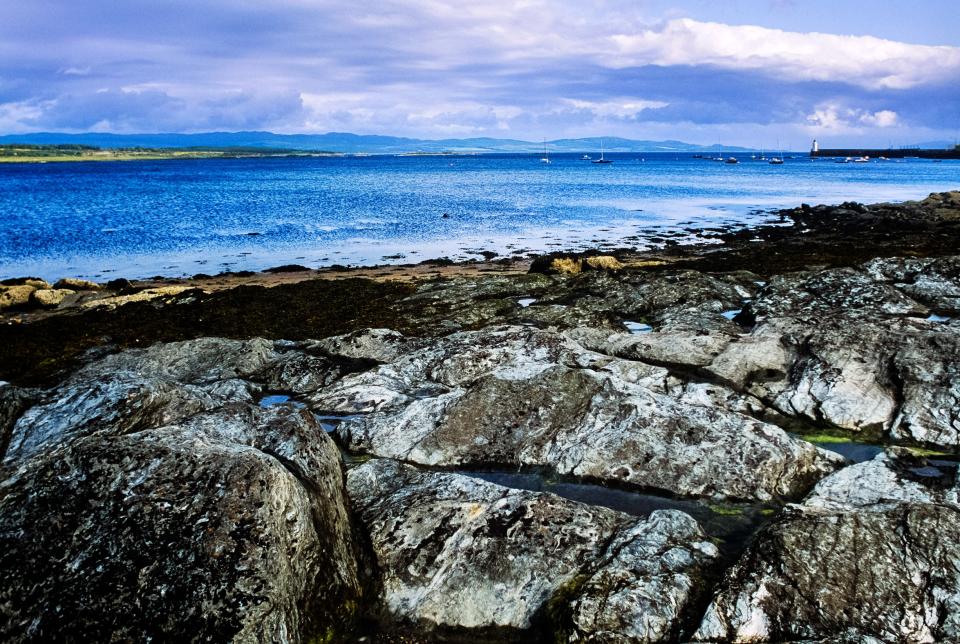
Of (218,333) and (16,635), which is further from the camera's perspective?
(218,333)

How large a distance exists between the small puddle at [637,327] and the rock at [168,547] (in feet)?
41.7

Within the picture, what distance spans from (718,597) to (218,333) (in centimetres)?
1903

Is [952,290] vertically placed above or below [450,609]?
above

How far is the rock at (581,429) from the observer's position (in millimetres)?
10422

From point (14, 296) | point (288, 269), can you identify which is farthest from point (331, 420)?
point (288, 269)

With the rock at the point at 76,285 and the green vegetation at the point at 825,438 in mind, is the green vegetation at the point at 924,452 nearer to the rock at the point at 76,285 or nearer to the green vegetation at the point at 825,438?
the green vegetation at the point at 825,438

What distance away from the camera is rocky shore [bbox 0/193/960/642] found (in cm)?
674

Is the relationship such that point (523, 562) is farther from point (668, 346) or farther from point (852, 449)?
point (668, 346)

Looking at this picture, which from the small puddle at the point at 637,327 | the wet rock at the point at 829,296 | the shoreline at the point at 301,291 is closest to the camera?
the wet rock at the point at 829,296

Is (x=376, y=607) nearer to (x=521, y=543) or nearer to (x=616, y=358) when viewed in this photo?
(x=521, y=543)

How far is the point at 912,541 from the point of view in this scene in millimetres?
7320

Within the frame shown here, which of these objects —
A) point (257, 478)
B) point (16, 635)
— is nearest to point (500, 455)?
point (257, 478)

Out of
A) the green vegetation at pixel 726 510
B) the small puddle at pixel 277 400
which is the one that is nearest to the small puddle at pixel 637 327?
the green vegetation at pixel 726 510

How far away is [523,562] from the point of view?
816 centimetres
